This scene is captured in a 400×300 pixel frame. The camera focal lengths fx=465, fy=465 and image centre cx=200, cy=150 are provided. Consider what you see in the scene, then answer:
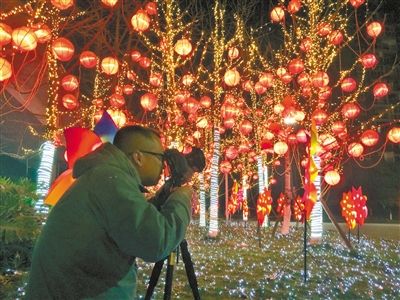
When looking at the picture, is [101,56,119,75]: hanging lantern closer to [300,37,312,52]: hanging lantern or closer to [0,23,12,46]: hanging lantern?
[0,23,12,46]: hanging lantern

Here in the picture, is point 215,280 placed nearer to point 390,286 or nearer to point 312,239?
point 390,286

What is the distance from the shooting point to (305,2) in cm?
A: 1335

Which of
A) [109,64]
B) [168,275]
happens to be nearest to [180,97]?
[109,64]

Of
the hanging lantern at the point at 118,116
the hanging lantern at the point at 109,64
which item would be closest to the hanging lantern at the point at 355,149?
the hanging lantern at the point at 118,116

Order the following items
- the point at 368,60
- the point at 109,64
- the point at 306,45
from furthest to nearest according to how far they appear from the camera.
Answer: the point at 306,45
the point at 368,60
the point at 109,64

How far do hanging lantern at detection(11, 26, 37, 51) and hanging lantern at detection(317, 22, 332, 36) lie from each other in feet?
26.1

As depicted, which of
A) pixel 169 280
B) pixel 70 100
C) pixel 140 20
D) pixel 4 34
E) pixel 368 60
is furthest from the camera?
pixel 368 60

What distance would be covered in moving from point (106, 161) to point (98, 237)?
0.29 m

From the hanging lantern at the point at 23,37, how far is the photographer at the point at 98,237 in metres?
6.21

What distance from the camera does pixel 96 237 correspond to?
1.71 meters

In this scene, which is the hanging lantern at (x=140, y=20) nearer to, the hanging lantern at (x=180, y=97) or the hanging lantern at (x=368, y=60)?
the hanging lantern at (x=180, y=97)

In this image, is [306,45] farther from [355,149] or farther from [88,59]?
[88,59]

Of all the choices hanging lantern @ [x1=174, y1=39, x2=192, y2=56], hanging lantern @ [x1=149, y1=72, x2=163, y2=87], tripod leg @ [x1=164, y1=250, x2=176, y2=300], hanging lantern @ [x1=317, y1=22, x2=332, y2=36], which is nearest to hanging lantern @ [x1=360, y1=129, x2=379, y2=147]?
hanging lantern @ [x1=317, y1=22, x2=332, y2=36]

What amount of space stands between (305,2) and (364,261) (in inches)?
292
